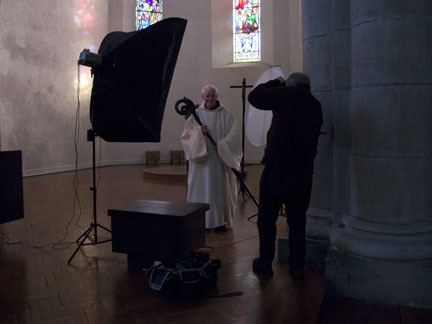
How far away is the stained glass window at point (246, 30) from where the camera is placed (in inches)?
564

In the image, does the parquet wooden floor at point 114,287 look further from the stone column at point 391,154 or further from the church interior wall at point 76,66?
the church interior wall at point 76,66

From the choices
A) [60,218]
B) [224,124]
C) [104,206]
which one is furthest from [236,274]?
[104,206]

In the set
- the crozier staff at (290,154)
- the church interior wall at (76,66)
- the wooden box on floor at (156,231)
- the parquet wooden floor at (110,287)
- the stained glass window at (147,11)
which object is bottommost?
the parquet wooden floor at (110,287)

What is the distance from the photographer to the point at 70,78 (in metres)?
11.9

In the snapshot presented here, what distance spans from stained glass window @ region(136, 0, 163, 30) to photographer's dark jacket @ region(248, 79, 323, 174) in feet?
39.2

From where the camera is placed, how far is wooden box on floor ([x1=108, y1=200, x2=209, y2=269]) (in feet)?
11.2

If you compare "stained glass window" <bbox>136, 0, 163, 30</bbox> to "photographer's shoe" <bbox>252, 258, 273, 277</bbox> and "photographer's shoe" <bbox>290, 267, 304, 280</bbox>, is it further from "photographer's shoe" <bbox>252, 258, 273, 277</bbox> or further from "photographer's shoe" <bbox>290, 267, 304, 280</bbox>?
"photographer's shoe" <bbox>290, 267, 304, 280</bbox>

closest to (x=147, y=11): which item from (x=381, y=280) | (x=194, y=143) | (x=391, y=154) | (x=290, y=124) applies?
(x=194, y=143)

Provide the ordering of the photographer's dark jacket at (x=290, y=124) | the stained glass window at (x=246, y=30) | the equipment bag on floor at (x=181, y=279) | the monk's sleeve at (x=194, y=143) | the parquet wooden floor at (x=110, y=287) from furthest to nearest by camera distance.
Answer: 1. the stained glass window at (x=246, y=30)
2. the monk's sleeve at (x=194, y=143)
3. the photographer's dark jacket at (x=290, y=124)
4. the equipment bag on floor at (x=181, y=279)
5. the parquet wooden floor at (x=110, y=287)

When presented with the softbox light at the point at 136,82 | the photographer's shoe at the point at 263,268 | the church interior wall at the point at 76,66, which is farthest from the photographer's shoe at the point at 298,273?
the church interior wall at the point at 76,66

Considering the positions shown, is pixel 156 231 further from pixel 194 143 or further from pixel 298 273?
pixel 194 143

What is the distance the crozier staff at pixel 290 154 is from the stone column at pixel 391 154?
344 millimetres

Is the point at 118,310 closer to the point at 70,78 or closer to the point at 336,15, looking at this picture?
the point at 336,15

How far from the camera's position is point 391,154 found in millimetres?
3145
